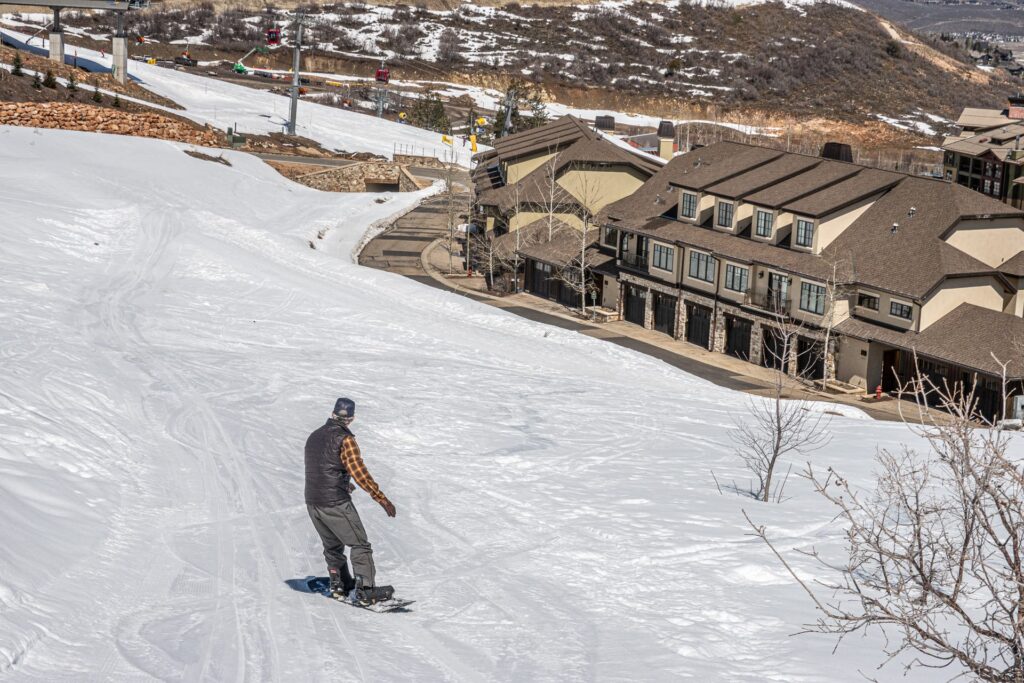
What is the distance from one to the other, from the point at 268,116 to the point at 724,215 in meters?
55.4

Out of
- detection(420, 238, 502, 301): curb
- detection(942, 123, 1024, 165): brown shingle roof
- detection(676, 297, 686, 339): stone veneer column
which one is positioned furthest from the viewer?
detection(942, 123, 1024, 165): brown shingle roof

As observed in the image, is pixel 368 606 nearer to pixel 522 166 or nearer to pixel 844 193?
pixel 844 193

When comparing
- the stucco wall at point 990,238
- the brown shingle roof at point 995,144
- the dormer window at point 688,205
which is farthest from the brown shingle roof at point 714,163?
the brown shingle roof at point 995,144

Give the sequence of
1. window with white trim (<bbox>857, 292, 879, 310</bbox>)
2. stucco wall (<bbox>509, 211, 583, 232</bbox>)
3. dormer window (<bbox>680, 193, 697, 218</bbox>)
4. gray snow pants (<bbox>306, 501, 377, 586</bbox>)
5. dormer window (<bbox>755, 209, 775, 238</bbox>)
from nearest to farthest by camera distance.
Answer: gray snow pants (<bbox>306, 501, 377, 586</bbox>), window with white trim (<bbox>857, 292, 879, 310</bbox>), dormer window (<bbox>755, 209, 775, 238</bbox>), dormer window (<bbox>680, 193, 697, 218</bbox>), stucco wall (<bbox>509, 211, 583, 232</bbox>)

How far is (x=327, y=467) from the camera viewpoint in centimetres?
1366

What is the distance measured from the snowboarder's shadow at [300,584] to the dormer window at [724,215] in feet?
147

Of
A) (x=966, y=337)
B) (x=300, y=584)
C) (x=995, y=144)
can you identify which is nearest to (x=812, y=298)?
(x=966, y=337)

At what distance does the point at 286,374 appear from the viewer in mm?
27859

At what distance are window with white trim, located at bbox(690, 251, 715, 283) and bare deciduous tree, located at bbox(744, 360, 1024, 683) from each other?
2976 cm

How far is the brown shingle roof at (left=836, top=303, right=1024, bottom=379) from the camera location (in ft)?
148

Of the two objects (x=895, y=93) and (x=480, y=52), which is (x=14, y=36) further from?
(x=895, y=93)

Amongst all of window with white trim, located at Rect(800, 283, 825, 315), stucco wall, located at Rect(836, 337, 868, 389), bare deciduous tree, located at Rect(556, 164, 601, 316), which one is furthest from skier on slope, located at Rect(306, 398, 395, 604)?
bare deciduous tree, located at Rect(556, 164, 601, 316)

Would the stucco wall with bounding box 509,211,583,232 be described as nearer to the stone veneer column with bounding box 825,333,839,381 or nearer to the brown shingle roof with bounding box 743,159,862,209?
the brown shingle roof with bounding box 743,159,862,209

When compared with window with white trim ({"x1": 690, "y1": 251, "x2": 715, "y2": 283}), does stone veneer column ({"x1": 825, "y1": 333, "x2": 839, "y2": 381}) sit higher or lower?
lower
